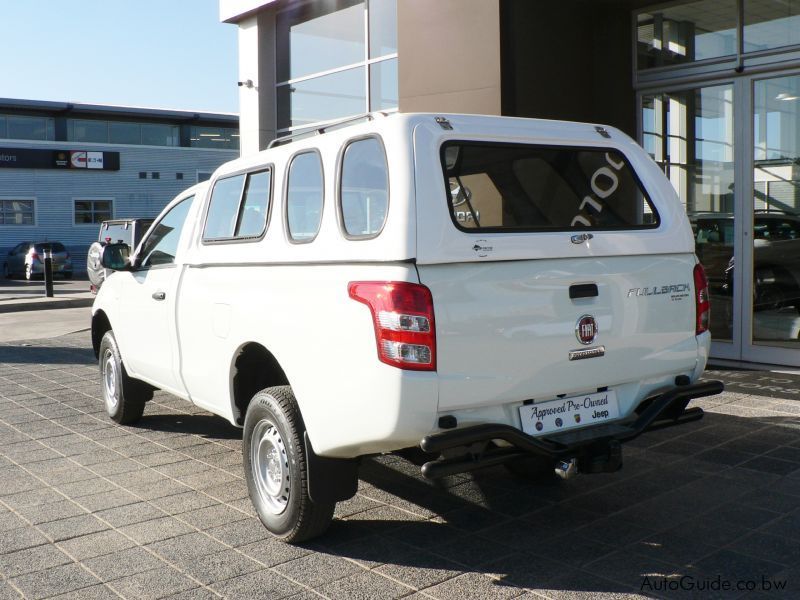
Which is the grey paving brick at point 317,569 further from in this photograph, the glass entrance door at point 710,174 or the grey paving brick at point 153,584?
the glass entrance door at point 710,174

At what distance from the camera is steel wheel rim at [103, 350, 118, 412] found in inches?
264

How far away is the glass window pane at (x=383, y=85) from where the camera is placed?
39.5 feet

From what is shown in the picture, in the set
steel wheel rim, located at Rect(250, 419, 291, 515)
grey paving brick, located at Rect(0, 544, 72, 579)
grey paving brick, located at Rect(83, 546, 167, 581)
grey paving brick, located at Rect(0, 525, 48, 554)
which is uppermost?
steel wheel rim, located at Rect(250, 419, 291, 515)

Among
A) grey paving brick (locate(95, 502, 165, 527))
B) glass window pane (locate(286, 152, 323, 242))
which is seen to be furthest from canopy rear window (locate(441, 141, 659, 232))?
grey paving brick (locate(95, 502, 165, 527))

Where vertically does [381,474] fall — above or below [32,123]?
below

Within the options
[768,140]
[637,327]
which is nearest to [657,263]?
[637,327]

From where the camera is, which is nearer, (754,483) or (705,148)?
(754,483)

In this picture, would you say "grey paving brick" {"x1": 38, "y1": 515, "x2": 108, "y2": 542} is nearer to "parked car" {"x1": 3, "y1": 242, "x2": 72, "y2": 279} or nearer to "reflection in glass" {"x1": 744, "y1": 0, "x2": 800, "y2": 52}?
"reflection in glass" {"x1": 744, "y1": 0, "x2": 800, "y2": 52}

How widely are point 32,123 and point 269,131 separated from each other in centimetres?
2818

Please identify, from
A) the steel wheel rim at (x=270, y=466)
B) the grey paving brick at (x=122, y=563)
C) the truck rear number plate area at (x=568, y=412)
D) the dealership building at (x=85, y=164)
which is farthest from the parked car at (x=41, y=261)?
the truck rear number plate area at (x=568, y=412)

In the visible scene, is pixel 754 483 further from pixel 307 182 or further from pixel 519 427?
pixel 307 182

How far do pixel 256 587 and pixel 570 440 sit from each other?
4.82ft

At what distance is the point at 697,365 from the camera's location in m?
4.29

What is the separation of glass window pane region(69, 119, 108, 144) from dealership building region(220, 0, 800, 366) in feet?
108
